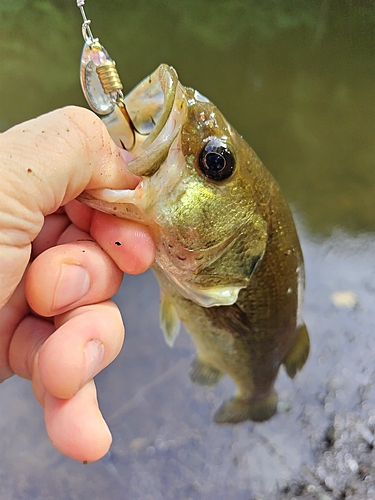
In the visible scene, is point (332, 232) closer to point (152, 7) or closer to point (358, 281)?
point (358, 281)

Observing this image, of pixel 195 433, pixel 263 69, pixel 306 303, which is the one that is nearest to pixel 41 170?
pixel 195 433

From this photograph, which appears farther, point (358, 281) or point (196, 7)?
point (196, 7)

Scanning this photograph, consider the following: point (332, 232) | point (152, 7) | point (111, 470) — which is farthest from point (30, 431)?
point (152, 7)

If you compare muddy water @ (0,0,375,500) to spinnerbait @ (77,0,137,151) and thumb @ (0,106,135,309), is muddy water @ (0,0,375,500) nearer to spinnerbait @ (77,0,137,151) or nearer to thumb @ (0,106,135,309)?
thumb @ (0,106,135,309)

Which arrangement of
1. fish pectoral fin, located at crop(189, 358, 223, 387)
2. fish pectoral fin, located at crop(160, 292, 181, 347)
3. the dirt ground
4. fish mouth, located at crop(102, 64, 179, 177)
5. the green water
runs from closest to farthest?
fish mouth, located at crop(102, 64, 179, 177)
fish pectoral fin, located at crop(160, 292, 181, 347)
fish pectoral fin, located at crop(189, 358, 223, 387)
the dirt ground
the green water

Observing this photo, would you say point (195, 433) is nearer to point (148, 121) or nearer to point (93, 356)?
point (93, 356)

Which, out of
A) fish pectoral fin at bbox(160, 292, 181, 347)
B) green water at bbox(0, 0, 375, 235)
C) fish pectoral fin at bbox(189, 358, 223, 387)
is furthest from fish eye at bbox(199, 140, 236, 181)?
green water at bbox(0, 0, 375, 235)
